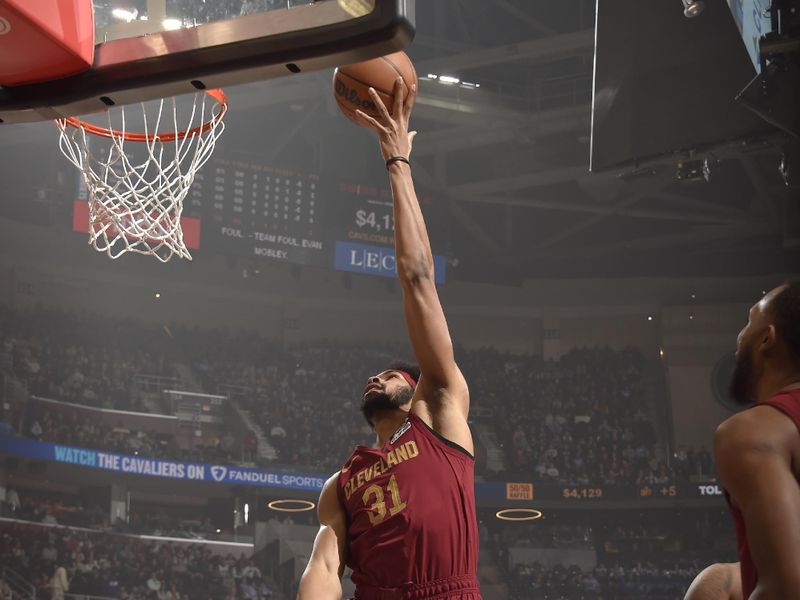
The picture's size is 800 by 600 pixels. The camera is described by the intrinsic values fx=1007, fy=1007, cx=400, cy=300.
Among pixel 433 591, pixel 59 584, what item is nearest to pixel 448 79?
pixel 59 584

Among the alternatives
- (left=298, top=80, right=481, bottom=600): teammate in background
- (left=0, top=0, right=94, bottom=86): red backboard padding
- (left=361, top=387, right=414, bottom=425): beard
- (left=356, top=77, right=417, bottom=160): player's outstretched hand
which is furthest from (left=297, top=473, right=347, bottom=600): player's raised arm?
(left=0, top=0, right=94, bottom=86): red backboard padding

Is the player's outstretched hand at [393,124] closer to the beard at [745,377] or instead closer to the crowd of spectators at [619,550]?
the beard at [745,377]

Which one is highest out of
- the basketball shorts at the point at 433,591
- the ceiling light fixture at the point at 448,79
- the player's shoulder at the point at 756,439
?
the ceiling light fixture at the point at 448,79

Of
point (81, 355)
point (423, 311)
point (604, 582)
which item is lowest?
point (604, 582)

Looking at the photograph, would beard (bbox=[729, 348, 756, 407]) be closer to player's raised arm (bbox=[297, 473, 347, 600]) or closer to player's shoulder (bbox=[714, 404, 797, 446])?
player's shoulder (bbox=[714, 404, 797, 446])

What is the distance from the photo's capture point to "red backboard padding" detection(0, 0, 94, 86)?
285 cm

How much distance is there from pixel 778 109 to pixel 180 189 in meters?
3.56

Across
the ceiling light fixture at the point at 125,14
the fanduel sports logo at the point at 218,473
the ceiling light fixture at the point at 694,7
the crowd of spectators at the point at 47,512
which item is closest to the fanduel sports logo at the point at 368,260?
the fanduel sports logo at the point at 218,473

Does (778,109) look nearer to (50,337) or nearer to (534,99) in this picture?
(534,99)

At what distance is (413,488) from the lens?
2.98 meters

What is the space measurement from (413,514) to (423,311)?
0.59 m

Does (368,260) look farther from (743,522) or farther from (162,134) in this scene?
(743,522)

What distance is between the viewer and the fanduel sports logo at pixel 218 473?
17.3 metres

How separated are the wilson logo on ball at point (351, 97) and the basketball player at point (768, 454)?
169 cm
